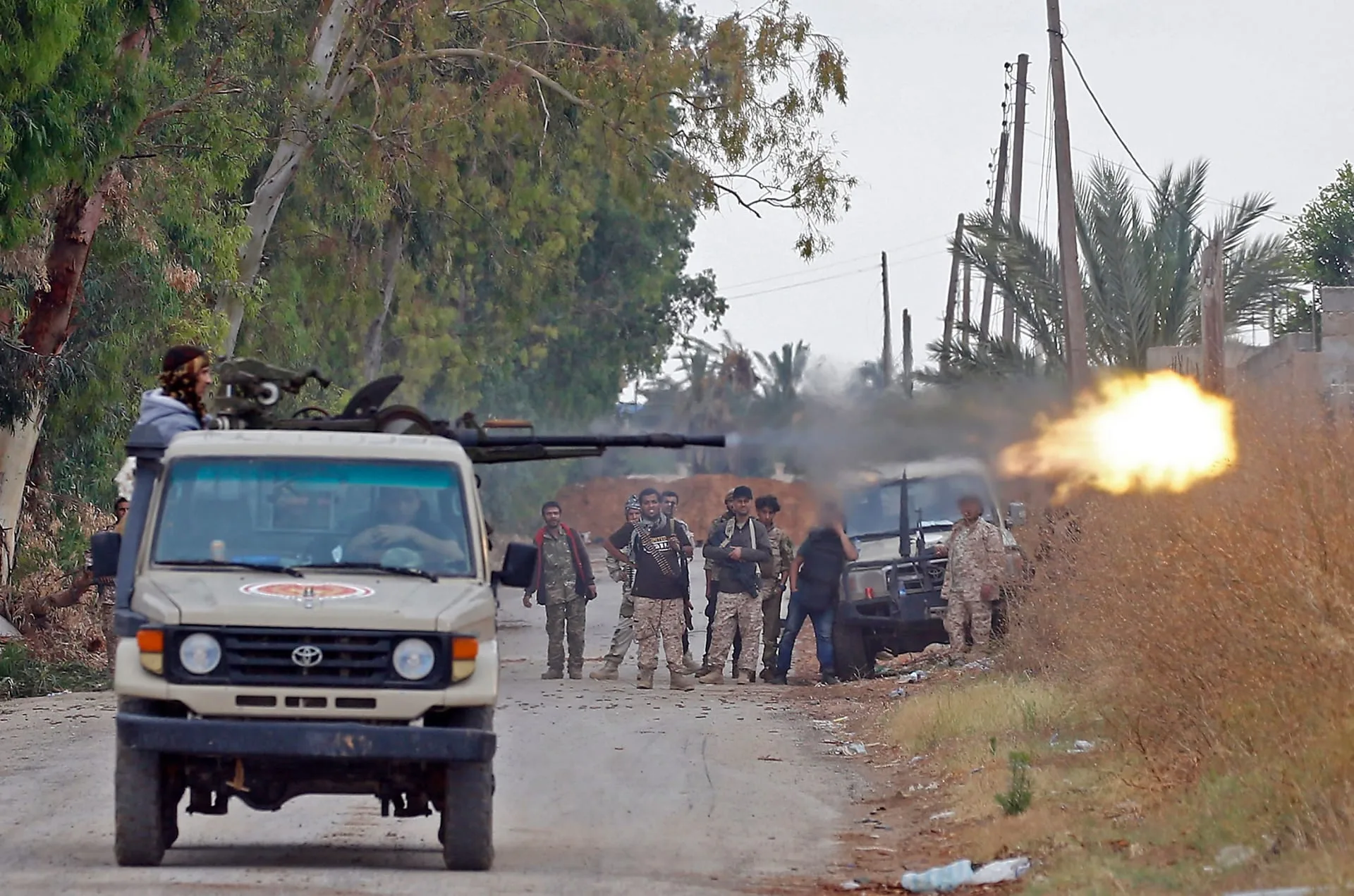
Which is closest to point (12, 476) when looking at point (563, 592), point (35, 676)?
point (35, 676)

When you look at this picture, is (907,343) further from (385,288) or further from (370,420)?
(370,420)

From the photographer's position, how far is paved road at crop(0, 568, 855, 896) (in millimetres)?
9273

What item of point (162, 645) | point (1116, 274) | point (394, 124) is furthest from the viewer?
point (394, 124)

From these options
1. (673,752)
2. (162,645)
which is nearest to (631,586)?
(673,752)

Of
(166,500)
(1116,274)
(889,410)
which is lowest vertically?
(166,500)

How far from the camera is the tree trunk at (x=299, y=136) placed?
2661cm

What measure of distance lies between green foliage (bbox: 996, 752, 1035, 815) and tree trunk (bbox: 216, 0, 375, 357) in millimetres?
16726

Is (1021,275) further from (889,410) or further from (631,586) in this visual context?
(631,586)

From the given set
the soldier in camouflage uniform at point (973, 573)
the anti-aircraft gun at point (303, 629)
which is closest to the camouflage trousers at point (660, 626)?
the soldier in camouflage uniform at point (973, 573)

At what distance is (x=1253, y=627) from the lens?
10156 mm

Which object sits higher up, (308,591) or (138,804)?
(308,591)

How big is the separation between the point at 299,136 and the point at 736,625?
9800mm

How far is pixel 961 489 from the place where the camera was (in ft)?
74.5

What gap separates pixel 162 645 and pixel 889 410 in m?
14.5
